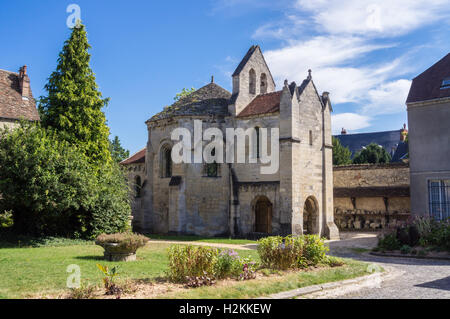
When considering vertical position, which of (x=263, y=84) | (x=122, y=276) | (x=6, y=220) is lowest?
(x=122, y=276)

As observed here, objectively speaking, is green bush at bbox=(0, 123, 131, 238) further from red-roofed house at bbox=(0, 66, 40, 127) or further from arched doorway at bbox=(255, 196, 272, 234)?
arched doorway at bbox=(255, 196, 272, 234)

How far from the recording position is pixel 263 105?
83.3ft

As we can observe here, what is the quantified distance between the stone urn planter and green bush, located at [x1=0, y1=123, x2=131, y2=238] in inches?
242

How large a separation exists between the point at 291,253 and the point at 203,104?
17441 mm

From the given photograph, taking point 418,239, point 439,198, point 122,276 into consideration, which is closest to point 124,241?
point 122,276

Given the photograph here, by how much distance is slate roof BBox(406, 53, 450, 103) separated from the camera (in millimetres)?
21609

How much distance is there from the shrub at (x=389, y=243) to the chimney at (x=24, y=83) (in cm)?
2192

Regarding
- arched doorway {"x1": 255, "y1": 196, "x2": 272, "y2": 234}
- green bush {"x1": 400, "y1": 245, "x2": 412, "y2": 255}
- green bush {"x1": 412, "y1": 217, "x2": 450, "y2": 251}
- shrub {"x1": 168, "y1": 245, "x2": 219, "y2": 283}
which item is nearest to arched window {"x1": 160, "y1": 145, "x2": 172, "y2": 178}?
arched doorway {"x1": 255, "y1": 196, "x2": 272, "y2": 234}

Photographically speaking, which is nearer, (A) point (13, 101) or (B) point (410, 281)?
(B) point (410, 281)

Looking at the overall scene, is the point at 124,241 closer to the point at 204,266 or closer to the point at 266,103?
the point at 204,266

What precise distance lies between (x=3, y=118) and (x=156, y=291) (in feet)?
61.3

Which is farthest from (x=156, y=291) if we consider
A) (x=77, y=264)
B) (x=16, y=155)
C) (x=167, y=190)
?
(x=167, y=190)
